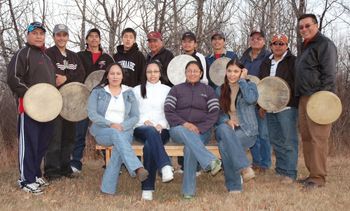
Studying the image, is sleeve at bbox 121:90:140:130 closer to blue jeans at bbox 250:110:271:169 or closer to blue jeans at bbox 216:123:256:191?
blue jeans at bbox 216:123:256:191

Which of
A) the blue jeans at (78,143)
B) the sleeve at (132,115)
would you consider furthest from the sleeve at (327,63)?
the blue jeans at (78,143)

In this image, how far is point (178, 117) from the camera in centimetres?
598

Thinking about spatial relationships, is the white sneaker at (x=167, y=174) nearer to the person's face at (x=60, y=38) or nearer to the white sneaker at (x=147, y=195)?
the white sneaker at (x=147, y=195)

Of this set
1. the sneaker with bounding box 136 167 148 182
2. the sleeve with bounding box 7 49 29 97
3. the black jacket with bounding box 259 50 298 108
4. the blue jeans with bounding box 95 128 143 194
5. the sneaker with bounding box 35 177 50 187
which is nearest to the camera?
the sneaker with bounding box 136 167 148 182

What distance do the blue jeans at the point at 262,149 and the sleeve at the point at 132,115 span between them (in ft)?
8.06

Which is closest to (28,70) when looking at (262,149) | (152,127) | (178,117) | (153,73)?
(153,73)

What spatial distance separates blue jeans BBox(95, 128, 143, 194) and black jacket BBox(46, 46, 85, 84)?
1.28 m

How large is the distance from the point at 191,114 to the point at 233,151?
0.78 meters

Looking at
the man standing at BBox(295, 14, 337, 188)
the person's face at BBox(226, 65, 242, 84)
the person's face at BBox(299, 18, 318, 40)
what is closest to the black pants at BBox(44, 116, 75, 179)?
the person's face at BBox(226, 65, 242, 84)

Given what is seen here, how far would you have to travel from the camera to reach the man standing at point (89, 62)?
7.37 metres

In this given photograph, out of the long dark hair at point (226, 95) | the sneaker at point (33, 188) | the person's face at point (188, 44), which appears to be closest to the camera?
the sneaker at point (33, 188)

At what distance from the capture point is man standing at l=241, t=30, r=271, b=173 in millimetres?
Result: 7410

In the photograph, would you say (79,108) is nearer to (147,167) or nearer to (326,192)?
(147,167)

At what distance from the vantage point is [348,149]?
10641 millimetres
